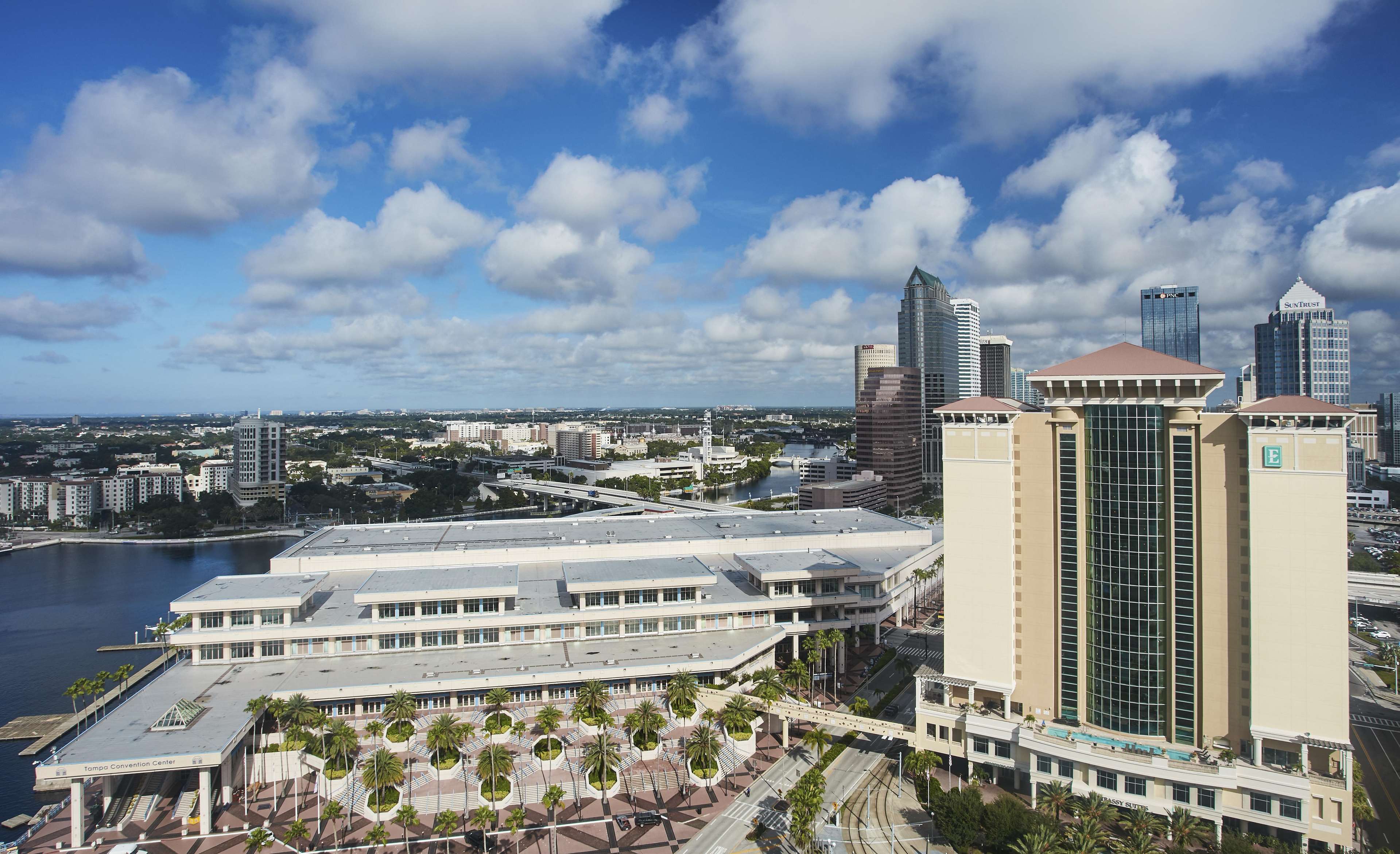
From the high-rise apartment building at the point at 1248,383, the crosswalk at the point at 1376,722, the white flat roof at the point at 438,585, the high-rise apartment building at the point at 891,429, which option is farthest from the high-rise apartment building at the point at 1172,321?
the white flat roof at the point at 438,585

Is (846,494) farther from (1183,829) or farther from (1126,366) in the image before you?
(1183,829)

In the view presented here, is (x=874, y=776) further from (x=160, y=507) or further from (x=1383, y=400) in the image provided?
(x=1383, y=400)

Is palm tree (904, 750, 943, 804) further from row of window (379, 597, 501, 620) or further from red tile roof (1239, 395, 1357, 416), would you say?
row of window (379, 597, 501, 620)

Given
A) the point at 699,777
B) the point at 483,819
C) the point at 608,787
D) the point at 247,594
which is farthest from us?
the point at 247,594

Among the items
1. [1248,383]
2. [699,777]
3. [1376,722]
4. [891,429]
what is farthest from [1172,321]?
[699,777]

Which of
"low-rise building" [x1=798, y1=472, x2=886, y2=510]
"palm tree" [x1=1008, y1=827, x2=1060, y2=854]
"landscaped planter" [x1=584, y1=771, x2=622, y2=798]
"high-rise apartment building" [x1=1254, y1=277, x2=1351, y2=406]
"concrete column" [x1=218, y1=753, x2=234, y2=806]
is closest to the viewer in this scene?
"palm tree" [x1=1008, y1=827, x2=1060, y2=854]

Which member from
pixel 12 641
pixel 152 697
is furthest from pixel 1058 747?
pixel 12 641

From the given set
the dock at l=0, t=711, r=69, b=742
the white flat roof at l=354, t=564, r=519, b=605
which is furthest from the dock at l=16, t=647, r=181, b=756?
the white flat roof at l=354, t=564, r=519, b=605
